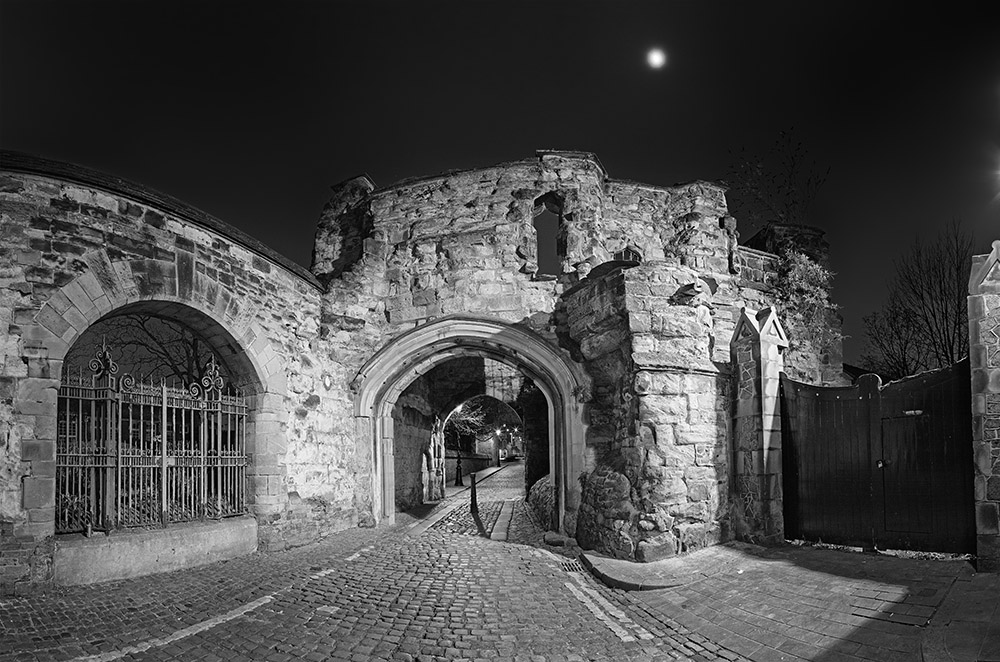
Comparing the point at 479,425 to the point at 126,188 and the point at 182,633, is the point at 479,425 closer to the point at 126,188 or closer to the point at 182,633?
the point at 126,188

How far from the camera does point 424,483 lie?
15.1m

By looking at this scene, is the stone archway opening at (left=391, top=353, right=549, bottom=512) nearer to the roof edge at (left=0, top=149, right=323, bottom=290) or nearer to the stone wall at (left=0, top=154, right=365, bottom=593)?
the stone wall at (left=0, top=154, right=365, bottom=593)

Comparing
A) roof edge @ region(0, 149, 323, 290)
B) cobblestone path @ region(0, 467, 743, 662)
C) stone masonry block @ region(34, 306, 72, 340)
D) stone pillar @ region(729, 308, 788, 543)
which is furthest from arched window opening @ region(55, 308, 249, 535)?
stone pillar @ region(729, 308, 788, 543)

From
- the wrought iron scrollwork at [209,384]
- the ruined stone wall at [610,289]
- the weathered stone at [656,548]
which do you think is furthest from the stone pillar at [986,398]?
the wrought iron scrollwork at [209,384]

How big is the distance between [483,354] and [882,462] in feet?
19.0

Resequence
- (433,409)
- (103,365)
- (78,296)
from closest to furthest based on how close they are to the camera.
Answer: (78,296)
(103,365)
(433,409)

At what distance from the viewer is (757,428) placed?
22.1ft

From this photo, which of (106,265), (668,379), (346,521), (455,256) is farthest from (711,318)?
(106,265)

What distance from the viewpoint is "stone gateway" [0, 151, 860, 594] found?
5879mm

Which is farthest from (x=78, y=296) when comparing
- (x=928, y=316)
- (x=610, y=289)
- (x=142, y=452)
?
(x=928, y=316)

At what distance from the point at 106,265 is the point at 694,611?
6.64 meters

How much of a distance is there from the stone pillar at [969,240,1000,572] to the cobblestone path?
8.40 ft

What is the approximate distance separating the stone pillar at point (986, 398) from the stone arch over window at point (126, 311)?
769 cm

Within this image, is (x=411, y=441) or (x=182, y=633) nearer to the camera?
(x=182, y=633)
